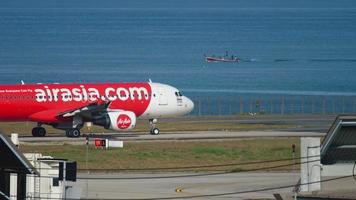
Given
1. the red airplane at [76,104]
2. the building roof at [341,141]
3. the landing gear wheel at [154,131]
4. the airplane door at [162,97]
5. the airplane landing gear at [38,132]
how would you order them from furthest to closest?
the airplane door at [162,97] < the landing gear wheel at [154,131] < the airplane landing gear at [38,132] < the red airplane at [76,104] < the building roof at [341,141]

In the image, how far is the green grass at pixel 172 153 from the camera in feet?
192

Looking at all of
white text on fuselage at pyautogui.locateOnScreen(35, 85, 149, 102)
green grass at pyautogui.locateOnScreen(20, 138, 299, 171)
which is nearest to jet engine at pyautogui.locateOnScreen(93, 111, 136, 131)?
white text on fuselage at pyautogui.locateOnScreen(35, 85, 149, 102)

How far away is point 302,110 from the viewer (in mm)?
120500

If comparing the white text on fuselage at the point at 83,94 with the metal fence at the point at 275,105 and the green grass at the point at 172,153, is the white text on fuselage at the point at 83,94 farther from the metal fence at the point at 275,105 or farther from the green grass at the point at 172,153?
the metal fence at the point at 275,105

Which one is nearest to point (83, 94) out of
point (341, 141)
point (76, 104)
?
point (76, 104)

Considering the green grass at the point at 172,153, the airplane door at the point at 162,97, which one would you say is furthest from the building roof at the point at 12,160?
the airplane door at the point at 162,97

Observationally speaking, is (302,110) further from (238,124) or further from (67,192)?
(67,192)

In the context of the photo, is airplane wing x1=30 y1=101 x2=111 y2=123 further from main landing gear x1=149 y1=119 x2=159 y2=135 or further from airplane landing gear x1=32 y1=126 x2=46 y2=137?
main landing gear x1=149 y1=119 x2=159 y2=135

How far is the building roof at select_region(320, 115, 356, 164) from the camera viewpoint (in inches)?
1369

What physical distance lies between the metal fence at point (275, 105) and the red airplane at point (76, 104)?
1549 inches

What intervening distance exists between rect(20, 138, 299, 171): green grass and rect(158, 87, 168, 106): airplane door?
8.43 metres

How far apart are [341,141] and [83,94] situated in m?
41.4

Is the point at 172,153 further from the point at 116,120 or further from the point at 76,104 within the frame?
the point at 76,104

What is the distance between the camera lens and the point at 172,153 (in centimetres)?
6222
